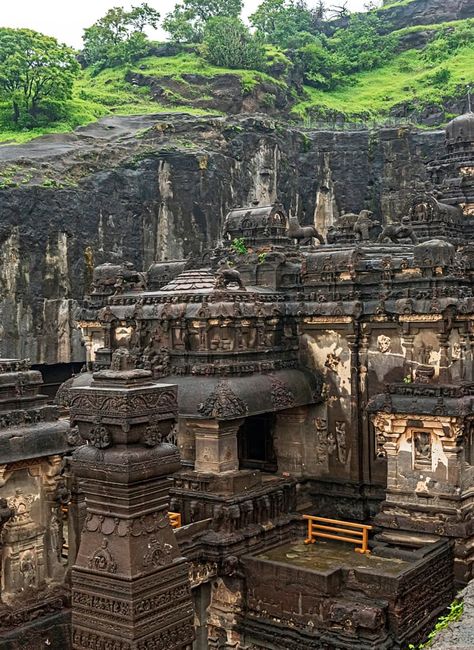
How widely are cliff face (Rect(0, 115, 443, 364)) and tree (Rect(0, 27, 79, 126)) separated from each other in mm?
3372

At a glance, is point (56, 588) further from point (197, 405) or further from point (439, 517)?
point (439, 517)

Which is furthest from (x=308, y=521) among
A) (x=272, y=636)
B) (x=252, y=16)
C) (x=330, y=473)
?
(x=252, y=16)

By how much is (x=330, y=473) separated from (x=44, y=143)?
26.3 metres

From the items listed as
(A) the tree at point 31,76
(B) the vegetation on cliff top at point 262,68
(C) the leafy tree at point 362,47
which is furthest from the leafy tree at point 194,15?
(A) the tree at point 31,76

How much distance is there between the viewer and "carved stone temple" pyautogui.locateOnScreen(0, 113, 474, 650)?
35.6ft

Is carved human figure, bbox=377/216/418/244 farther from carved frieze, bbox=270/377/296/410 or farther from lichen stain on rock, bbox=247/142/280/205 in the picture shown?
lichen stain on rock, bbox=247/142/280/205

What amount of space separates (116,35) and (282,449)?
52.0 m

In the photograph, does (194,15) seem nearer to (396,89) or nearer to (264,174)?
(396,89)

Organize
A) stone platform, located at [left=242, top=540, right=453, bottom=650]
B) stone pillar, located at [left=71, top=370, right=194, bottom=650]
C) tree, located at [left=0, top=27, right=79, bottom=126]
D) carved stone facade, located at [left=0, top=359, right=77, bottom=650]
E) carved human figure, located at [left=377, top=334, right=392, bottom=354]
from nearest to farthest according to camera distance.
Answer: stone pillar, located at [left=71, top=370, right=194, bottom=650], carved stone facade, located at [left=0, top=359, right=77, bottom=650], stone platform, located at [left=242, top=540, right=453, bottom=650], carved human figure, located at [left=377, top=334, right=392, bottom=354], tree, located at [left=0, top=27, right=79, bottom=126]

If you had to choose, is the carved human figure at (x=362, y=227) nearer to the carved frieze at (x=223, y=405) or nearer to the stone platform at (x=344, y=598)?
the carved frieze at (x=223, y=405)

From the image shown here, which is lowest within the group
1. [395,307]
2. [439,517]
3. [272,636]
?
[272,636]

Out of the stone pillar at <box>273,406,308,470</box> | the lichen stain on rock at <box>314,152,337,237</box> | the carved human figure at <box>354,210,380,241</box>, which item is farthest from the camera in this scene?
the lichen stain on rock at <box>314,152,337,237</box>

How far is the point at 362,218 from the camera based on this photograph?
78.2ft

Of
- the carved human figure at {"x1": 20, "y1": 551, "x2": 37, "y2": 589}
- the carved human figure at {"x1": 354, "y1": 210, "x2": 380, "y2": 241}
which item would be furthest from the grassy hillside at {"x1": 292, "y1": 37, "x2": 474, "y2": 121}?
the carved human figure at {"x1": 20, "y1": 551, "x2": 37, "y2": 589}
